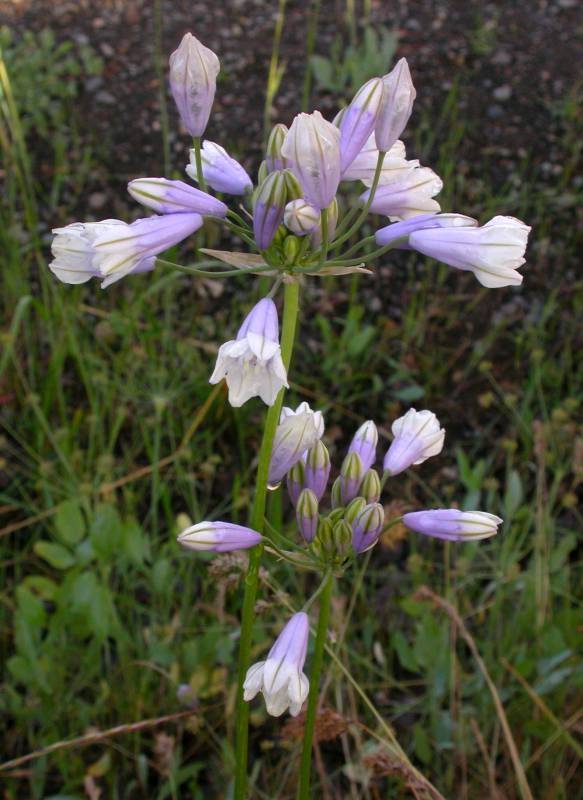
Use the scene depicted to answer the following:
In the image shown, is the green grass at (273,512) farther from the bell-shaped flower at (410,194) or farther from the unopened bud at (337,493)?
the bell-shaped flower at (410,194)

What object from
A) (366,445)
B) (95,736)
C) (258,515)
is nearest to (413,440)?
(366,445)

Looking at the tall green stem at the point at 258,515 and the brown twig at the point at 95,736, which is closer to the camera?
the tall green stem at the point at 258,515

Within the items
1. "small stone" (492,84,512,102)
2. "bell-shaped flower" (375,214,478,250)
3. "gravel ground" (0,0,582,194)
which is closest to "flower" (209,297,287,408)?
"bell-shaped flower" (375,214,478,250)

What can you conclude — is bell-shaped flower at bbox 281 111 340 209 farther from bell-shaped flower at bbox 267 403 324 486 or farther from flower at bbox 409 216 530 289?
bell-shaped flower at bbox 267 403 324 486

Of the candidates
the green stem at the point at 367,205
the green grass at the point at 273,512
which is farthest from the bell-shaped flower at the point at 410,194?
the green grass at the point at 273,512

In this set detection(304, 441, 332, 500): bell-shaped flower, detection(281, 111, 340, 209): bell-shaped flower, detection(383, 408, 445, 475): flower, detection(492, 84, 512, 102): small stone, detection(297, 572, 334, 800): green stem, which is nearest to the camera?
detection(281, 111, 340, 209): bell-shaped flower

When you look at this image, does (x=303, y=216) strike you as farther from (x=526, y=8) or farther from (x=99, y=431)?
(x=526, y=8)
